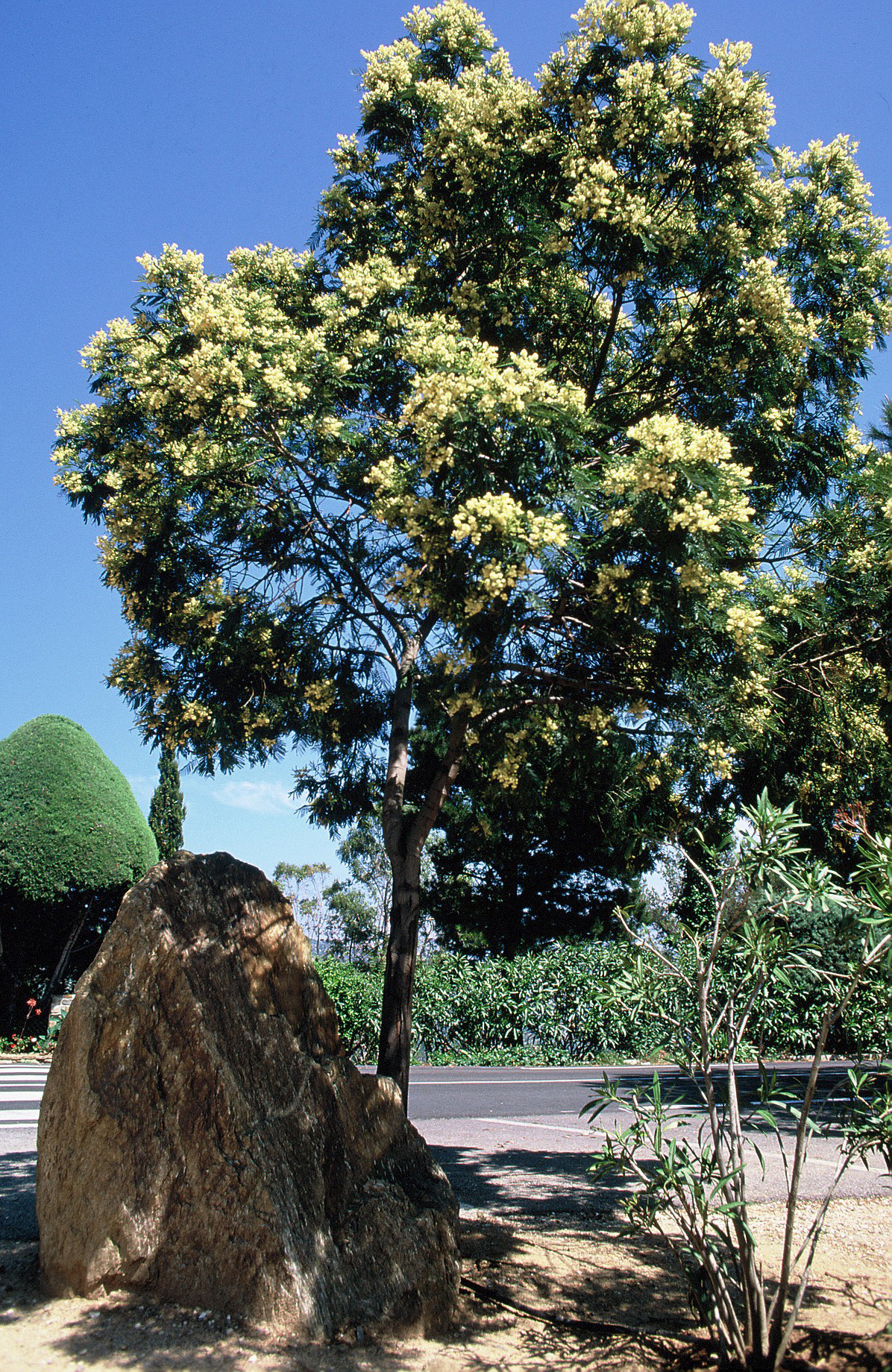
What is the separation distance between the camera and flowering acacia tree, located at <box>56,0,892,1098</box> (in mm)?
5586

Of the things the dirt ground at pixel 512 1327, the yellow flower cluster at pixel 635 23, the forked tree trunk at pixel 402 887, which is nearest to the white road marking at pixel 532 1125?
the forked tree trunk at pixel 402 887

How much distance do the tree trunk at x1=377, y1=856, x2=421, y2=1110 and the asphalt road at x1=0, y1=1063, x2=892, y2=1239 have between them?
1228 mm

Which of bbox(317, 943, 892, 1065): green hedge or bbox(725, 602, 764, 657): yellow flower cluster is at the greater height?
bbox(725, 602, 764, 657): yellow flower cluster

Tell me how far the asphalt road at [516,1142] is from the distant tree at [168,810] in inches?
443

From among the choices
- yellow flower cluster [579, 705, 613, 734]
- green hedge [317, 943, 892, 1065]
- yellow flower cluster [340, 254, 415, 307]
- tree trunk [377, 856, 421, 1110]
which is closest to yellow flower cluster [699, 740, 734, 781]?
yellow flower cluster [579, 705, 613, 734]

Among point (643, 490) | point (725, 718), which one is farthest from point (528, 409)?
point (725, 718)

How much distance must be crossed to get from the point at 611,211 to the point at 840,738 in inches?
200

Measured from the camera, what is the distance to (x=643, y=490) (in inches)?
210

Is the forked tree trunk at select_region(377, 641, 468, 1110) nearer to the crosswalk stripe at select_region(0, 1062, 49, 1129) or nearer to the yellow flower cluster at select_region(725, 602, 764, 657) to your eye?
the yellow flower cluster at select_region(725, 602, 764, 657)

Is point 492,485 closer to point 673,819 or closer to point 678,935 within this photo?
point 678,935

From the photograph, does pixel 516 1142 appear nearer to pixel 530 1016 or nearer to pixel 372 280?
pixel 372 280

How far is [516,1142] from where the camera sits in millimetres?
10078

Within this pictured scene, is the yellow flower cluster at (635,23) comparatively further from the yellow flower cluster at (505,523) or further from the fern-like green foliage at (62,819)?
the fern-like green foliage at (62,819)

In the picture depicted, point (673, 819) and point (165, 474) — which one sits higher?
point (165, 474)
